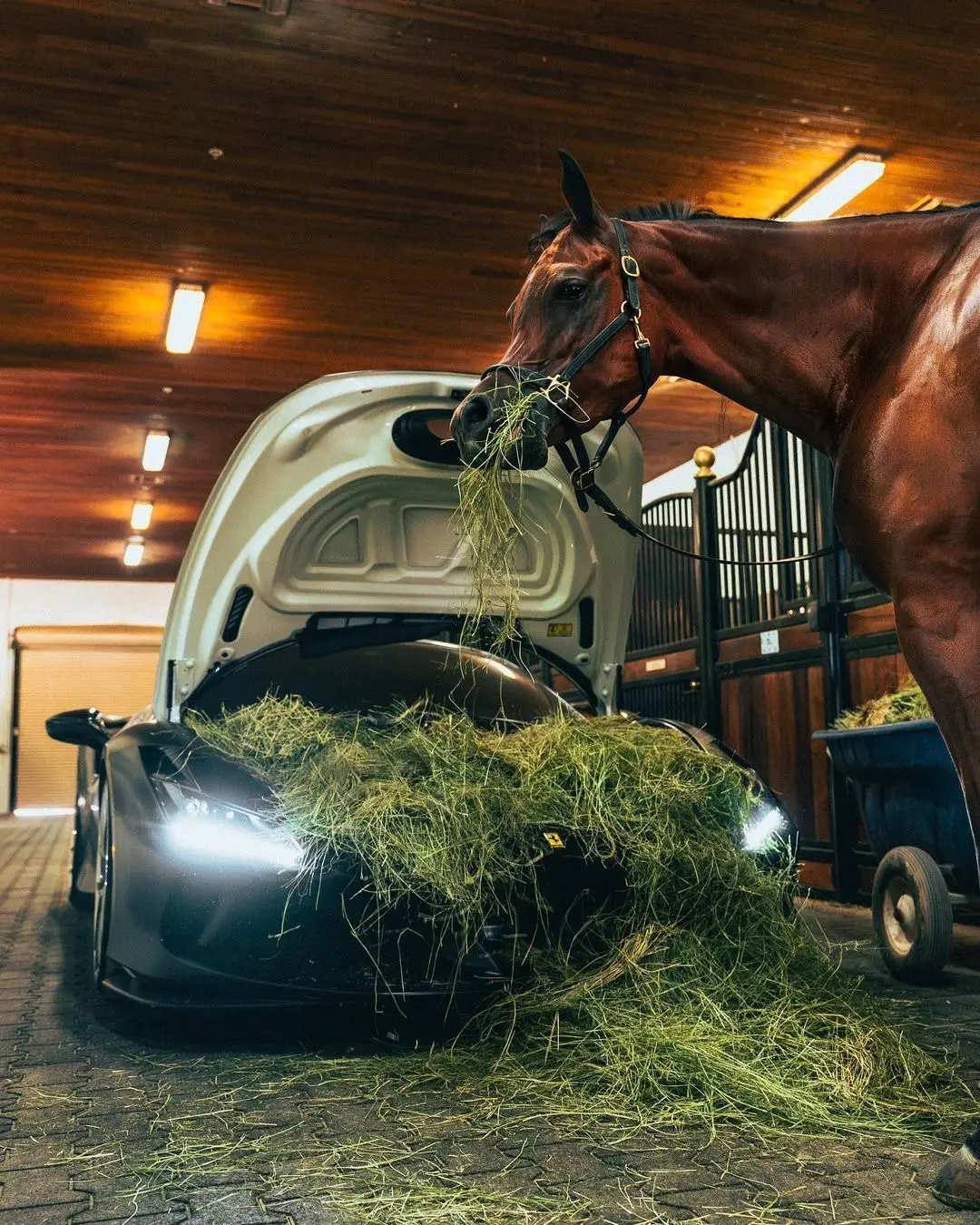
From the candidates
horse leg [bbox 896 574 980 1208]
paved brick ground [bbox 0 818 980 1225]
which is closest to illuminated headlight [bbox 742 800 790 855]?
paved brick ground [bbox 0 818 980 1225]

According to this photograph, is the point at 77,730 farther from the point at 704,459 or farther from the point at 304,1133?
the point at 704,459

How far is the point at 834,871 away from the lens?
19.5 ft

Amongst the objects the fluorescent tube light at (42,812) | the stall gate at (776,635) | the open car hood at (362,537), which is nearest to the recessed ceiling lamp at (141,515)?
the fluorescent tube light at (42,812)

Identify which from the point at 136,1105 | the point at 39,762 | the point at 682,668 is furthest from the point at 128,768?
the point at 39,762

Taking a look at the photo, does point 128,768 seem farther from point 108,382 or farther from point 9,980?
point 108,382

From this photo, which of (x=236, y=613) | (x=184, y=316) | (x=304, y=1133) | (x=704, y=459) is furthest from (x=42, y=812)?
(x=304, y=1133)

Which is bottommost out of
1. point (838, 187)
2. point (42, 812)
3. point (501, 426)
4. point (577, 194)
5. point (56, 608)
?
point (42, 812)

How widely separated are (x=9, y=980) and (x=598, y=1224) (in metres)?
2.84

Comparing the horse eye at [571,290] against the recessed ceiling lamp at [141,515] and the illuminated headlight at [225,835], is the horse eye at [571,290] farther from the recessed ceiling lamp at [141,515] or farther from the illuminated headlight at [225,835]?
the recessed ceiling lamp at [141,515]

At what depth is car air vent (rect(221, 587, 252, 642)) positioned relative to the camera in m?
3.65

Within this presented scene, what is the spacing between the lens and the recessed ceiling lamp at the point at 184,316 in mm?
7969

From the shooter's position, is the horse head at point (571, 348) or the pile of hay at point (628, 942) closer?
the horse head at point (571, 348)

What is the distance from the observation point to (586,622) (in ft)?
13.4

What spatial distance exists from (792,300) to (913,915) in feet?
7.98
